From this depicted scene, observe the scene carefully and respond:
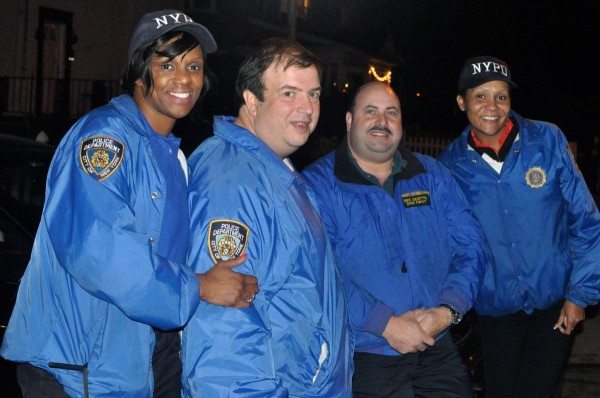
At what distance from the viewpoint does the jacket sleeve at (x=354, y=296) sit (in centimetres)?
362

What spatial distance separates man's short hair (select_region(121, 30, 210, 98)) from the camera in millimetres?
3041

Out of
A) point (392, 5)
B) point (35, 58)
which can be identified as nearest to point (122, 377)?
point (35, 58)

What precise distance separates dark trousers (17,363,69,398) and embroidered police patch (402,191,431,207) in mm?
1861

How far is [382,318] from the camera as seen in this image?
3607 mm

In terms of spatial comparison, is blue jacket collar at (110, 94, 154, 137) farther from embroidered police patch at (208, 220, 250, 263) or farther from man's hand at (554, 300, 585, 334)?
man's hand at (554, 300, 585, 334)

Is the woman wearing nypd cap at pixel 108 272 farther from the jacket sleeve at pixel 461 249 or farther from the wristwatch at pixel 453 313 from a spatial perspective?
the jacket sleeve at pixel 461 249

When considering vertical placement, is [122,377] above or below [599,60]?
below

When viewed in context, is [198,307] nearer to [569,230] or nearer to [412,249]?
[412,249]

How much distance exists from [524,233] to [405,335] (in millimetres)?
1111

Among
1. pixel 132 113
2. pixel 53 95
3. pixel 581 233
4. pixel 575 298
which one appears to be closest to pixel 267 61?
pixel 132 113

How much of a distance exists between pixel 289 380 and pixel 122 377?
23.0 inches

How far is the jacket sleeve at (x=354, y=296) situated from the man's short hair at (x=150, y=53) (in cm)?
105

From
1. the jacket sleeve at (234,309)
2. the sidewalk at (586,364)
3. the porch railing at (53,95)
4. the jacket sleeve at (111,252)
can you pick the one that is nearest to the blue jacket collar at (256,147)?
the jacket sleeve at (234,309)

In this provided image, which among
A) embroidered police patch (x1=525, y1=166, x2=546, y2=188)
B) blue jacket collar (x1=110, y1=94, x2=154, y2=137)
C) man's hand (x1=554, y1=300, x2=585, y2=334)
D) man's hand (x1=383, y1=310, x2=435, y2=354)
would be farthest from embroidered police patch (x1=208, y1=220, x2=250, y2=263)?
man's hand (x1=554, y1=300, x2=585, y2=334)
